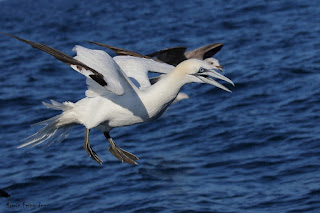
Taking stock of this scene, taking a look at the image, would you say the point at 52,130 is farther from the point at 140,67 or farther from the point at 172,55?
the point at 172,55

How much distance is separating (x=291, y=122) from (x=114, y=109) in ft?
23.8

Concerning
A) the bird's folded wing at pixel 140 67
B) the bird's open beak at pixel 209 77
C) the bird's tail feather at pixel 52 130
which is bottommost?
the bird's tail feather at pixel 52 130

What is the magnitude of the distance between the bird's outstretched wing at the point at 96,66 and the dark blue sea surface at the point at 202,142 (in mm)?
4548

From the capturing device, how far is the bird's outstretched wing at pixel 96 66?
6.54 meters

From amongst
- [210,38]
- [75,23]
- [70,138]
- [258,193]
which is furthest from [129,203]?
[75,23]

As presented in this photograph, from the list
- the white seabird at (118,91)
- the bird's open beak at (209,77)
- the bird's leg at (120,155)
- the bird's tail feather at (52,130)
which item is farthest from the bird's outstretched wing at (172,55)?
the bird's open beak at (209,77)

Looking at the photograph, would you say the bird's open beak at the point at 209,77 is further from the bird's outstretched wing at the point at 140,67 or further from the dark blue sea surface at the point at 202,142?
the dark blue sea surface at the point at 202,142

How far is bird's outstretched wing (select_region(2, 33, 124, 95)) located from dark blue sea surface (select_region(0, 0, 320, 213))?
4.55 meters

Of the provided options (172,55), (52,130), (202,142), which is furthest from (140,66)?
(202,142)

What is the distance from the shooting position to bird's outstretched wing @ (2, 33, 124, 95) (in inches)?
257

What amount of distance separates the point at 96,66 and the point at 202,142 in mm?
7226

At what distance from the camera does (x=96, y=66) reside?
6.73 metres

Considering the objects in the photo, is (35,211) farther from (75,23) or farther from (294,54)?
(75,23)

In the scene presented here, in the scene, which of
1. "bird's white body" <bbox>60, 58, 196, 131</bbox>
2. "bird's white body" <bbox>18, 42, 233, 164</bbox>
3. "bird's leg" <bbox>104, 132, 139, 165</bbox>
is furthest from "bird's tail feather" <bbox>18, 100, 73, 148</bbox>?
"bird's leg" <bbox>104, 132, 139, 165</bbox>
